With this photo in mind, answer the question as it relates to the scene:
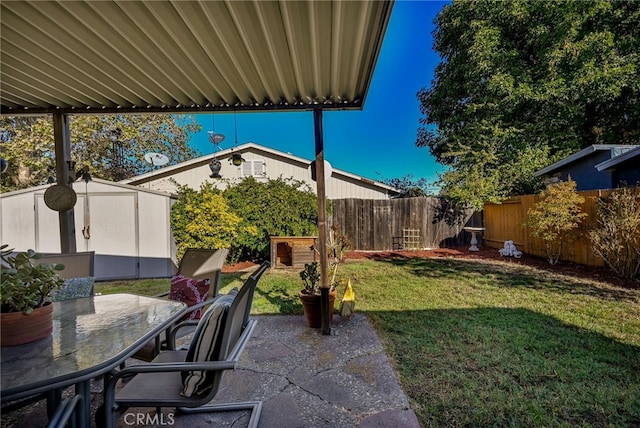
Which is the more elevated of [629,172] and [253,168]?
[253,168]

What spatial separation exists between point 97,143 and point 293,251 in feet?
33.9

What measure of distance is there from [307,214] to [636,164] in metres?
7.92

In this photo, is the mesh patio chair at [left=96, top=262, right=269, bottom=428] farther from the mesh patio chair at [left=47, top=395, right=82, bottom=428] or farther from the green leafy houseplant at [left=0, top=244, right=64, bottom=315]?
the green leafy houseplant at [left=0, top=244, right=64, bottom=315]

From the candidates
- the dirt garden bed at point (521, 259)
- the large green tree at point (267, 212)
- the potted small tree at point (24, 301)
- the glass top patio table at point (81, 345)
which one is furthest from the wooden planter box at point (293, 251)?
the potted small tree at point (24, 301)

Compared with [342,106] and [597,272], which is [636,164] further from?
[342,106]

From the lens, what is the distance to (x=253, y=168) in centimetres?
1227

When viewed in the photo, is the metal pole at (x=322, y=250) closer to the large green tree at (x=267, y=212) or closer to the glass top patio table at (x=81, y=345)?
the glass top patio table at (x=81, y=345)

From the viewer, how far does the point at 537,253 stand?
8.16 meters

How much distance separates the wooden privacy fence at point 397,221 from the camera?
427 inches

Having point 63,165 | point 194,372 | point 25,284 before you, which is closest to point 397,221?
point 63,165

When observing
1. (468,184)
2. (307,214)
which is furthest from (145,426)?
(468,184)

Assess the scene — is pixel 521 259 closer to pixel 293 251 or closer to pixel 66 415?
pixel 293 251

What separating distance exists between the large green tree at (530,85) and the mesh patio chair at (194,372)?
1040 centimetres

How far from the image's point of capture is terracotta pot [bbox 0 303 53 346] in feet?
4.84
